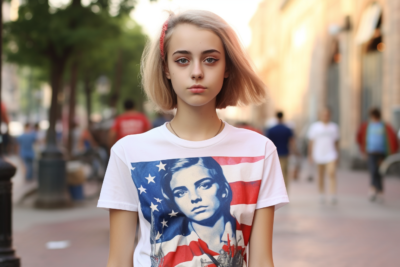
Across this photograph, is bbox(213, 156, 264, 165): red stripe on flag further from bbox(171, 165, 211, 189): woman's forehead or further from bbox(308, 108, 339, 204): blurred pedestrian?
bbox(308, 108, 339, 204): blurred pedestrian

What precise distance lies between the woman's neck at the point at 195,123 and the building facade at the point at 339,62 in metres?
13.5

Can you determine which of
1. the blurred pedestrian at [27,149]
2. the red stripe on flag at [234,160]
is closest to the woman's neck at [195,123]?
the red stripe on flag at [234,160]

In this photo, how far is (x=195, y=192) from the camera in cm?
185

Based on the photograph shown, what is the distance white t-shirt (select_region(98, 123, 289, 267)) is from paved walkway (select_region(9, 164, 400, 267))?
4.17 m

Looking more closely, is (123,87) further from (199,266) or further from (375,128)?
(199,266)

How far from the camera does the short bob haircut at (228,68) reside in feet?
6.26

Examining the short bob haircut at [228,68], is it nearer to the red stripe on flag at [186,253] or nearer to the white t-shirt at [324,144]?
the red stripe on flag at [186,253]

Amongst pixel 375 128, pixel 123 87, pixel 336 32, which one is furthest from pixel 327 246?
pixel 123 87

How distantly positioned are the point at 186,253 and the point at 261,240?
0.85ft

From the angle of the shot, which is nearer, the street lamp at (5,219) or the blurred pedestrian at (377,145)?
the street lamp at (5,219)

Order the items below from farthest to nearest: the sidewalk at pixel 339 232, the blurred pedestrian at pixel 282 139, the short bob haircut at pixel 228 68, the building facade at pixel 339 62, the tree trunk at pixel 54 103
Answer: the building facade at pixel 339 62 < the tree trunk at pixel 54 103 < the blurred pedestrian at pixel 282 139 < the sidewalk at pixel 339 232 < the short bob haircut at pixel 228 68

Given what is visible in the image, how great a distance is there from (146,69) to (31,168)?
16505mm

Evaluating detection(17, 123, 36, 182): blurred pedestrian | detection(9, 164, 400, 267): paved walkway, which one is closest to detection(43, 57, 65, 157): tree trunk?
detection(9, 164, 400, 267): paved walkway

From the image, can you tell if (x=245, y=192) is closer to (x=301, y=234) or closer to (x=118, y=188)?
(x=118, y=188)
